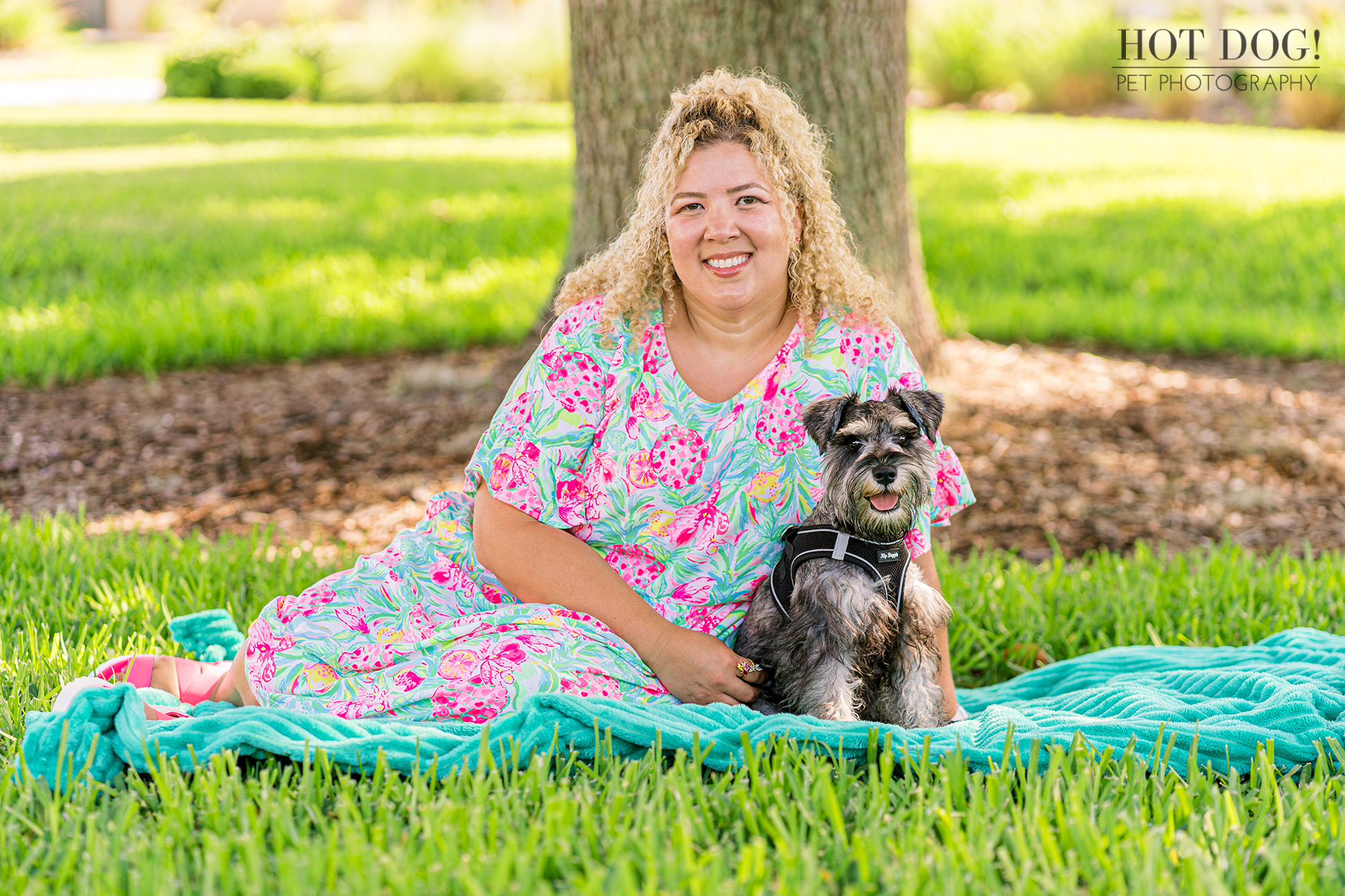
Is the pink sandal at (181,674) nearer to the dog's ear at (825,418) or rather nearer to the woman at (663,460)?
the woman at (663,460)

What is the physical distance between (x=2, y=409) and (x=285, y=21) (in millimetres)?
39019

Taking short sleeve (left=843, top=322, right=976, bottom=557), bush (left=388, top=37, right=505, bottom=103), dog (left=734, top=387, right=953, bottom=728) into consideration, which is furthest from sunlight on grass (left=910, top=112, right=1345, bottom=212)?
bush (left=388, top=37, right=505, bottom=103)

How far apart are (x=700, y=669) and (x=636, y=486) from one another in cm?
53

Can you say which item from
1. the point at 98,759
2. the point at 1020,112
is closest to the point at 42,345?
the point at 98,759

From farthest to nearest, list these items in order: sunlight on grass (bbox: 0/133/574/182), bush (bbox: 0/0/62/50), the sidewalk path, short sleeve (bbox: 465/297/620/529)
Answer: bush (bbox: 0/0/62/50) → the sidewalk path → sunlight on grass (bbox: 0/133/574/182) → short sleeve (bbox: 465/297/620/529)

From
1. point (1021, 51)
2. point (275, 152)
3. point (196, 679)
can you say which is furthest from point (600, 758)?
point (1021, 51)

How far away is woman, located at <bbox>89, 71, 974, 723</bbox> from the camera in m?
3.05

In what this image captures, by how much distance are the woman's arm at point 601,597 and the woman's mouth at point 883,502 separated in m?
0.58

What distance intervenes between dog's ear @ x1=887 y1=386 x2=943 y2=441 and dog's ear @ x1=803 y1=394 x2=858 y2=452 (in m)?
0.11

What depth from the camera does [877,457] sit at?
2.75 metres

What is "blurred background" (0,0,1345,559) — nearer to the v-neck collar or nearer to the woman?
the woman

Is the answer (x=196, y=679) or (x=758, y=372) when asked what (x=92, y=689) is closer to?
(x=196, y=679)

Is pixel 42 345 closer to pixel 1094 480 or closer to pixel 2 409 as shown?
pixel 2 409

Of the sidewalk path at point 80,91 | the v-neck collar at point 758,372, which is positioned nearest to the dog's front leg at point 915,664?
the v-neck collar at point 758,372
